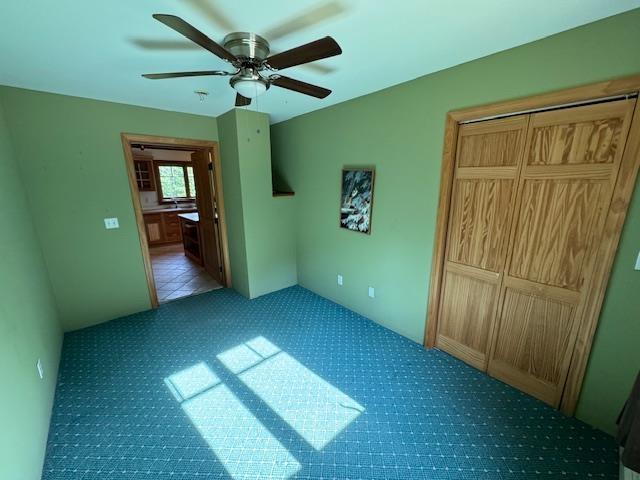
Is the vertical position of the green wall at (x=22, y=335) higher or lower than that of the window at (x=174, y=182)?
lower

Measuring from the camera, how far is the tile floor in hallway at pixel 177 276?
380 centimetres

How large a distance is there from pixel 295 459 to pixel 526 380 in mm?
1754

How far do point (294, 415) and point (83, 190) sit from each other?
294 cm

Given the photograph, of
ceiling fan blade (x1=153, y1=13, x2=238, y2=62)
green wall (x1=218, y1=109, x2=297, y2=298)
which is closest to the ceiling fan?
ceiling fan blade (x1=153, y1=13, x2=238, y2=62)

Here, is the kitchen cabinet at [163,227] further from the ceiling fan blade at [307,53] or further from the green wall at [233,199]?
the ceiling fan blade at [307,53]

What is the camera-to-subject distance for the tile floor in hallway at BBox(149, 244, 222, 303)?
3.80 metres

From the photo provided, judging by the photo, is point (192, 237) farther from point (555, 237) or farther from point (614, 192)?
point (614, 192)

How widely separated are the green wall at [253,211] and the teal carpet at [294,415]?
1.02m

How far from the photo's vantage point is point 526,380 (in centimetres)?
196

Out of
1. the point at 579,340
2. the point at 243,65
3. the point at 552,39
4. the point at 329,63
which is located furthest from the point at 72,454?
the point at 552,39

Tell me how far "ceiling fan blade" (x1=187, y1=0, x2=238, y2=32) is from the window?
555 centimetres

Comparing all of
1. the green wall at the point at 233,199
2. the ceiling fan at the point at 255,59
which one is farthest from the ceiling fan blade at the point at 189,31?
the green wall at the point at 233,199

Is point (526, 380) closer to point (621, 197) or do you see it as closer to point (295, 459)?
point (621, 197)

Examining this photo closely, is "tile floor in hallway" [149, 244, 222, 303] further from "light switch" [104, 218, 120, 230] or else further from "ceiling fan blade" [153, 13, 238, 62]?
"ceiling fan blade" [153, 13, 238, 62]
